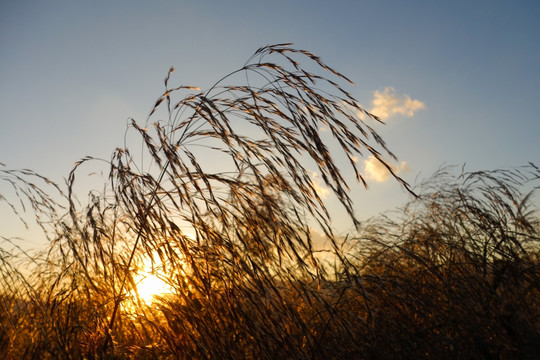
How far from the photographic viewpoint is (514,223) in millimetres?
2936

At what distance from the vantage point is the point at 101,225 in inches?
83.5

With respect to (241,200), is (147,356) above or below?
below

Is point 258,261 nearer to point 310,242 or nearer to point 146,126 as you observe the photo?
point 310,242

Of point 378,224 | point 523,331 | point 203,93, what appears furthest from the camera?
point 378,224

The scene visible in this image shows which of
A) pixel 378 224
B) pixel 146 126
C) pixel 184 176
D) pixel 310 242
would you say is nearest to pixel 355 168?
pixel 310 242

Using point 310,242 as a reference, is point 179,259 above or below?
above

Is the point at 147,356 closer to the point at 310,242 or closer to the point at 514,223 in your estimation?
the point at 310,242

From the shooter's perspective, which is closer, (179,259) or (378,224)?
(179,259)

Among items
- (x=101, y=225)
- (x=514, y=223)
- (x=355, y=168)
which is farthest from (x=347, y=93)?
(x=514, y=223)

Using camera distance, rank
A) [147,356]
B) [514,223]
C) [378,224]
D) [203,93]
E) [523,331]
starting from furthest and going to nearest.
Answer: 1. [378,224]
2. [514,223]
3. [147,356]
4. [203,93]
5. [523,331]

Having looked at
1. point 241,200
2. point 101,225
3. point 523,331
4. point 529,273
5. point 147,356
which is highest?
point 101,225

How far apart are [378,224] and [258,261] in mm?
2832

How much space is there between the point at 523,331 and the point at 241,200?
1.05 meters

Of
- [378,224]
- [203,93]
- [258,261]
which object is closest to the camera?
[258,261]
